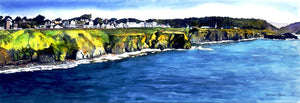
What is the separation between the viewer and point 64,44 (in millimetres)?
57656

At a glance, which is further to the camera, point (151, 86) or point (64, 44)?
point (64, 44)

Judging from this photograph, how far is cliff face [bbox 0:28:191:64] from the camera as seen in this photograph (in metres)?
48.7

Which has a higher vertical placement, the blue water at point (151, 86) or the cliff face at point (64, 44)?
the cliff face at point (64, 44)

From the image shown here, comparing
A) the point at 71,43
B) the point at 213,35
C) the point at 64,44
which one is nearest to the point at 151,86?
the point at 64,44

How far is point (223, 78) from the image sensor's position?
35000 mm

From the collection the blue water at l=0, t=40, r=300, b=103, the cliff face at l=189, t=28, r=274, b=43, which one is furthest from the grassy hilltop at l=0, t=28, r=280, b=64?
the cliff face at l=189, t=28, r=274, b=43

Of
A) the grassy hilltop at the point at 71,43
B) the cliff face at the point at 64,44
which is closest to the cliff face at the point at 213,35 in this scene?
the grassy hilltop at the point at 71,43

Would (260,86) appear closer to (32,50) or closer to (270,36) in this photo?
(32,50)

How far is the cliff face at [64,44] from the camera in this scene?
48.7 meters

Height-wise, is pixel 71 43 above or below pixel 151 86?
above

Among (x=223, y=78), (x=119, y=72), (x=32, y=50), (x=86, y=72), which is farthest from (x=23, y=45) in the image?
(x=223, y=78)

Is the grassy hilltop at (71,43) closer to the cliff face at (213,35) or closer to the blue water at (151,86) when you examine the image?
the blue water at (151,86)

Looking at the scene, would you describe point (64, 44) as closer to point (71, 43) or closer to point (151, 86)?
point (71, 43)

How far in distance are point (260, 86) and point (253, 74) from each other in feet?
26.0
